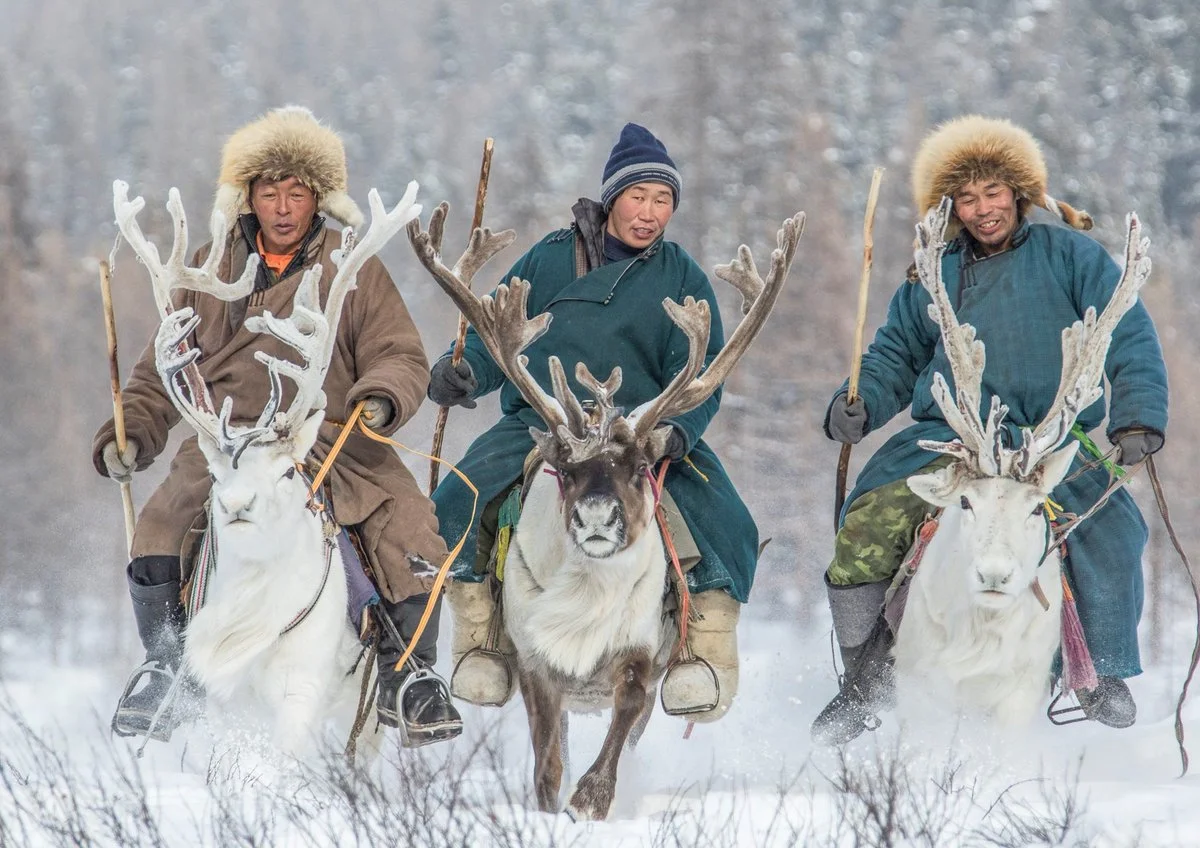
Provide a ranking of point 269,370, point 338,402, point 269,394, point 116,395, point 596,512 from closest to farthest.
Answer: point 596,512, point 269,370, point 116,395, point 269,394, point 338,402

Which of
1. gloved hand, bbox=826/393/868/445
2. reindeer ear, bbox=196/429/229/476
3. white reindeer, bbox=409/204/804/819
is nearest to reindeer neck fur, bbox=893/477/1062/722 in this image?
gloved hand, bbox=826/393/868/445

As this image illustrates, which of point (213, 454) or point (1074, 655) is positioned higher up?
point (213, 454)

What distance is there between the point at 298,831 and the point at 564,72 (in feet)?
136

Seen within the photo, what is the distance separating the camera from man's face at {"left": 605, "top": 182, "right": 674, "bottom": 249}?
726 cm

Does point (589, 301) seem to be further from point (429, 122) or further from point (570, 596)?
point (429, 122)

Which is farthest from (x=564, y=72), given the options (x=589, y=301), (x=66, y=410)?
(x=589, y=301)

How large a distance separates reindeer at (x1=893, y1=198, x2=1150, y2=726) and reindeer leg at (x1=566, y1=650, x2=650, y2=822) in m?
1.11

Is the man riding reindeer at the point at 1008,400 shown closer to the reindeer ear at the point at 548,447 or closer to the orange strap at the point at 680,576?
the orange strap at the point at 680,576

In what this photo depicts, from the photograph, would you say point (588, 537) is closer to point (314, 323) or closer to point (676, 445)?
point (676, 445)

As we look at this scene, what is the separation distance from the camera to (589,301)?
23.9ft

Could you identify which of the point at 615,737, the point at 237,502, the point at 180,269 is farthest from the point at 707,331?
the point at 180,269

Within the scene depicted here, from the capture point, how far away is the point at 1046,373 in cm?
700

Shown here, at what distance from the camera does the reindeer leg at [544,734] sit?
6.40 m

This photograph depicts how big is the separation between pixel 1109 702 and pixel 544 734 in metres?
2.33
